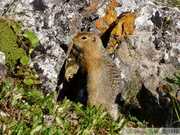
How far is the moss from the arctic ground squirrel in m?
1.24

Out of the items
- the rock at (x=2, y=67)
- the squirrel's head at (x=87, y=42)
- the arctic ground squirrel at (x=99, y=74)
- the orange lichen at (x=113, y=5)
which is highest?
the orange lichen at (x=113, y=5)

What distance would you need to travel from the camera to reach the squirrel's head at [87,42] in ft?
29.9

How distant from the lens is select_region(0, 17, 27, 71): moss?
8.44m

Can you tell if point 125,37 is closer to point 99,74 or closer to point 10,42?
point 99,74

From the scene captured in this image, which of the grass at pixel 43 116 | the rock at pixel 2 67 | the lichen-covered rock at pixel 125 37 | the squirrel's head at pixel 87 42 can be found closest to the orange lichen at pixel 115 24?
the lichen-covered rock at pixel 125 37

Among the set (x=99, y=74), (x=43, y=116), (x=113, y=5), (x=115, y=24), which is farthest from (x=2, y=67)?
(x=113, y=5)

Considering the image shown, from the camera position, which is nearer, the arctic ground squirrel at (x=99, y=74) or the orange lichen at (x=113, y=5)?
the arctic ground squirrel at (x=99, y=74)

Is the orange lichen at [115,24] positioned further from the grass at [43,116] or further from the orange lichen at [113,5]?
the grass at [43,116]

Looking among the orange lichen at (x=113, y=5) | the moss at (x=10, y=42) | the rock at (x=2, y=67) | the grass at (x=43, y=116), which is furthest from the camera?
the orange lichen at (x=113, y=5)

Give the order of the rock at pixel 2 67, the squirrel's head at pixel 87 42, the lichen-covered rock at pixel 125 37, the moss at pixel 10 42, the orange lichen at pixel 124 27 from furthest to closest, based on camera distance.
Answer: the orange lichen at pixel 124 27, the squirrel's head at pixel 87 42, the lichen-covered rock at pixel 125 37, the moss at pixel 10 42, the rock at pixel 2 67

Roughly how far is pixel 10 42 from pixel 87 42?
1717 millimetres

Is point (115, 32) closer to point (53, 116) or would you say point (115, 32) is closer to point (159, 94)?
point (159, 94)

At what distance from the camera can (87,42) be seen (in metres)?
9.31

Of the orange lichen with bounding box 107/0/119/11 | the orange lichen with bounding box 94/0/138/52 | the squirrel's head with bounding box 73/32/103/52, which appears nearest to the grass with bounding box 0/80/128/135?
the squirrel's head with bounding box 73/32/103/52
